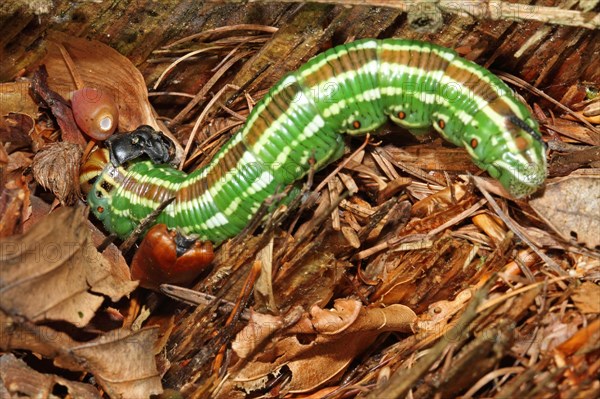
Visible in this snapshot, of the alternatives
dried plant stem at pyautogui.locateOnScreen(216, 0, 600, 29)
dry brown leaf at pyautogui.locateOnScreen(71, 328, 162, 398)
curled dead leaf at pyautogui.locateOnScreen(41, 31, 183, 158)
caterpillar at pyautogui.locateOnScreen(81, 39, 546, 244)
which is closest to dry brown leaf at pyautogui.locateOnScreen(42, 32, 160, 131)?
curled dead leaf at pyautogui.locateOnScreen(41, 31, 183, 158)

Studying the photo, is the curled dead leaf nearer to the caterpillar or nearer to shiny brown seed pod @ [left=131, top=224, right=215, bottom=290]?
the caterpillar

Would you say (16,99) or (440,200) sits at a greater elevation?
(16,99)

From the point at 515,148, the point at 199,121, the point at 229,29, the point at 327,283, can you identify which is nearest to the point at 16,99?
the point at 199,121

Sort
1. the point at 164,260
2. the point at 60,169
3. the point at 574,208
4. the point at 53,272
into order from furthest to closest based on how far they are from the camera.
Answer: the point at 60,169, the point at 164,260, the point at 574,208, the point at 53,272

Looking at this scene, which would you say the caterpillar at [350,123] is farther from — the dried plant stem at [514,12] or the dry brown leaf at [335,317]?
the dry brown leaf at [335,317]

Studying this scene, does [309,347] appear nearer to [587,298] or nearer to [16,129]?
[587,298]

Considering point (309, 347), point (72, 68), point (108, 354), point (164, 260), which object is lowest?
point (309, 347)

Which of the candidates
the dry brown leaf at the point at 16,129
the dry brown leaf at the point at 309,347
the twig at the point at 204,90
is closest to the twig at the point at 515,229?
the dry brown leaf at the point at 309,347
